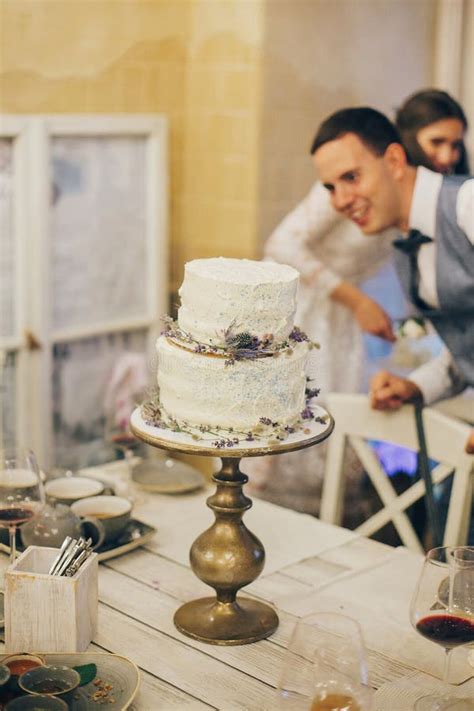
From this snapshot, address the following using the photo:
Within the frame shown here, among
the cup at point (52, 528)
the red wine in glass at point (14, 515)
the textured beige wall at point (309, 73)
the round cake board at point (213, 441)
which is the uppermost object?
the textured beige wall at point (309, 73)

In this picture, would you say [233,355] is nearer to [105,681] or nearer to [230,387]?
[230,387]

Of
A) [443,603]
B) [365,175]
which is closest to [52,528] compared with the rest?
[443,603]

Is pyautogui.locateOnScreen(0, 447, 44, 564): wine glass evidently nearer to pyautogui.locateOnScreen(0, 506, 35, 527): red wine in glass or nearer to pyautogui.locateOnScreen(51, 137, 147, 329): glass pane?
pyautogui.locateOnScreen(0, 506, 35, 527): red wine in glass

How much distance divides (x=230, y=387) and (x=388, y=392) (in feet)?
2.88

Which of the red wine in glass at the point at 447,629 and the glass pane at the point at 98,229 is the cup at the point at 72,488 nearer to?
the red wine in glass at the point at 447,629

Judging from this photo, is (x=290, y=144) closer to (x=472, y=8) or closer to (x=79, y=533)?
(x=472, y=8)

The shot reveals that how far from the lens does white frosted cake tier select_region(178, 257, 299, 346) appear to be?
1.65 meters

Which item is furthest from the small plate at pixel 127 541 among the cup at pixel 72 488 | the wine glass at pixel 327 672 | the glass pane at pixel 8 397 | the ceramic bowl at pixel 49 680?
the glass pane at pixel 8 397

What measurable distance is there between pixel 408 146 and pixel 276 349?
151 cm

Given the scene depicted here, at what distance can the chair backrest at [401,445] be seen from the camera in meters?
2.30

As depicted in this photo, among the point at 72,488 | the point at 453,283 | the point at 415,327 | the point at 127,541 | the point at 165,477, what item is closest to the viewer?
the point at 127,541

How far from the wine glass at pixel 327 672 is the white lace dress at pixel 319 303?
2136mm

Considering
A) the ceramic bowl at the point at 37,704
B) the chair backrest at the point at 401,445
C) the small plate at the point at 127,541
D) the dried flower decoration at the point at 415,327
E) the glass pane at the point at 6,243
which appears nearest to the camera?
the ceramic bowl at the point at 37,704

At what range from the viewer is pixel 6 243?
10.5 ft
